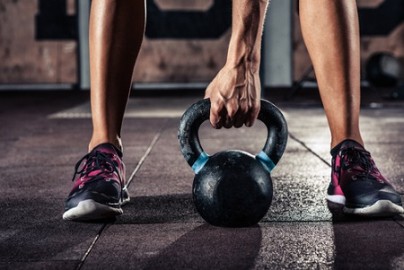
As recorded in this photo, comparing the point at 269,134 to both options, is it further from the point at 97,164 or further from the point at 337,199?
the point at 97,164

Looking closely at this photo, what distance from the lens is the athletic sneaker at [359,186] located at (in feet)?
4.78

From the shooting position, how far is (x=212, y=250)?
1.20 metres

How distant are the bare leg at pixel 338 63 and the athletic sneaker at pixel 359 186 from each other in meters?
0.05

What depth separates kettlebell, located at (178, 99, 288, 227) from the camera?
4.40ft

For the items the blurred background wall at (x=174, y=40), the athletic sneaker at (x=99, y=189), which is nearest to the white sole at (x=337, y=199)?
the athletic sneaker at (x=99, y=189)

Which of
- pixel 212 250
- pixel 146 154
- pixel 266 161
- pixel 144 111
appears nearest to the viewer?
pixel 212 250

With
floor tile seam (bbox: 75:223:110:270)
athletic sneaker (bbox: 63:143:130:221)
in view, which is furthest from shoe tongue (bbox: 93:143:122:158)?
floor tile seam (bbox: 75:223:110:270)

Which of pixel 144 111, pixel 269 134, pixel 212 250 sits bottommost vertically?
pixel 144 111

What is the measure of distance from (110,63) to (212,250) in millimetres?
670

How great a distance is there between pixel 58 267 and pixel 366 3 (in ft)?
27.4

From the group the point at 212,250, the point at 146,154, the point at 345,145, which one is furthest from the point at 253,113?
the point at 146,154

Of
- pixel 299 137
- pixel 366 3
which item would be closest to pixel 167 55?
pixel 366 3

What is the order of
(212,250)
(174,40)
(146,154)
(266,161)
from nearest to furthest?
(212,250)
(266,161)
(146,154)
(174,40)

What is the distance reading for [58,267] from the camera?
1098 millimetres
